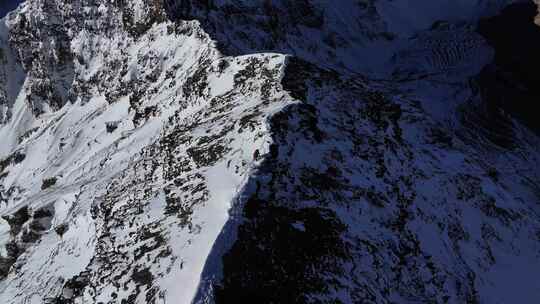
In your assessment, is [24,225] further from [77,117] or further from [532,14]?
[532,14]

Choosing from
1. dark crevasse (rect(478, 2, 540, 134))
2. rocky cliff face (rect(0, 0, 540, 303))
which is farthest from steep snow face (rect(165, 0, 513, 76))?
dark crevasse (rect(478, 2, 540, 134))

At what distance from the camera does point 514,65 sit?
64.8 metres

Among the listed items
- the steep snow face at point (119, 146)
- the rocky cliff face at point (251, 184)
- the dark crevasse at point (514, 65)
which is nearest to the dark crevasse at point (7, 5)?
the steep snow face at point (119, 146)

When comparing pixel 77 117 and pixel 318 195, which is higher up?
pixel 318 195

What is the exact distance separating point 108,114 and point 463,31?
48.9 metres

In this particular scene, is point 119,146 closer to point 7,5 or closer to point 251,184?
point 251,184

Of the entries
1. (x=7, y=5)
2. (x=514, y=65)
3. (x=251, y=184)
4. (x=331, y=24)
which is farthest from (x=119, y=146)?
(x=7, y=5)

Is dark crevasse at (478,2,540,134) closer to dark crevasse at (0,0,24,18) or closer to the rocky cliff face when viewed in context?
the rocky cliff face

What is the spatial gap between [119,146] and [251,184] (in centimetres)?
2227

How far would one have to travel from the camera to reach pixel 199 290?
53.4 ft

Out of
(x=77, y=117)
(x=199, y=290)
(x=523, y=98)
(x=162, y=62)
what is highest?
(x=199, y=290)

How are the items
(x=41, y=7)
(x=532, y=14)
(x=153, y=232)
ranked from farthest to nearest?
1. (x=532, y=14)
2. (x=41, y=7)
3. (x=153, y=232)

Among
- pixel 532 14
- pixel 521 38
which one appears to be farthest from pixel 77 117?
pixel 532 14

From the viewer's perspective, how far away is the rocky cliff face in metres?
18.8
